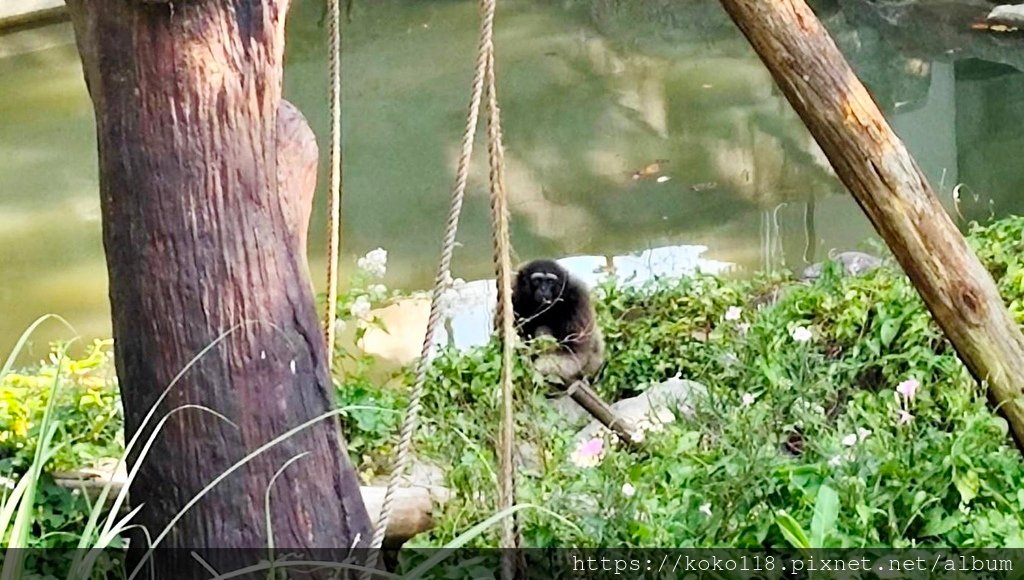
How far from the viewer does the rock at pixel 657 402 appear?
325cm

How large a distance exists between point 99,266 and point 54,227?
29.3 inches

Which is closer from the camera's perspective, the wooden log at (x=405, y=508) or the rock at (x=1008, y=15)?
the wooden log at (x=405, y=508)

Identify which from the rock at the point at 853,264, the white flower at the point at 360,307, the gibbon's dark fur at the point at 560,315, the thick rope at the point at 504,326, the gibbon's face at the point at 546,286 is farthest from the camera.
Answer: the rock at the point at 853,264

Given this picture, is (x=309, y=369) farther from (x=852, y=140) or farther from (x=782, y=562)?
(x=852, y=140)

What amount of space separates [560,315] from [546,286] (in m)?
0.13

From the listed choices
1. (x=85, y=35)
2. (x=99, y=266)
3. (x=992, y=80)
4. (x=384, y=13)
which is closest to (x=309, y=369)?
(x=85, y=35)

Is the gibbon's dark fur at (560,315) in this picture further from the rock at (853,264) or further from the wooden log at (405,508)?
the wooden log at (405,508)

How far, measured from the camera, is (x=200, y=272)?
1922 millimetres

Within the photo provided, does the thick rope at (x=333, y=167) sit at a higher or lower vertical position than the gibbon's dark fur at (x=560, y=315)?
higher

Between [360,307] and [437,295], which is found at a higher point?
[437,295]

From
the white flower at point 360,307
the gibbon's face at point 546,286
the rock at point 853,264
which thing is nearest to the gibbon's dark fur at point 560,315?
the gibbon's face at point 546,286

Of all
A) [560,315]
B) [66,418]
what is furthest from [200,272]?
[560,315]

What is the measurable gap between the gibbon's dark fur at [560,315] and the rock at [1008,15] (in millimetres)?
6186

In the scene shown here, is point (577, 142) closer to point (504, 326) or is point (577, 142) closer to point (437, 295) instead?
point (504, 326)
